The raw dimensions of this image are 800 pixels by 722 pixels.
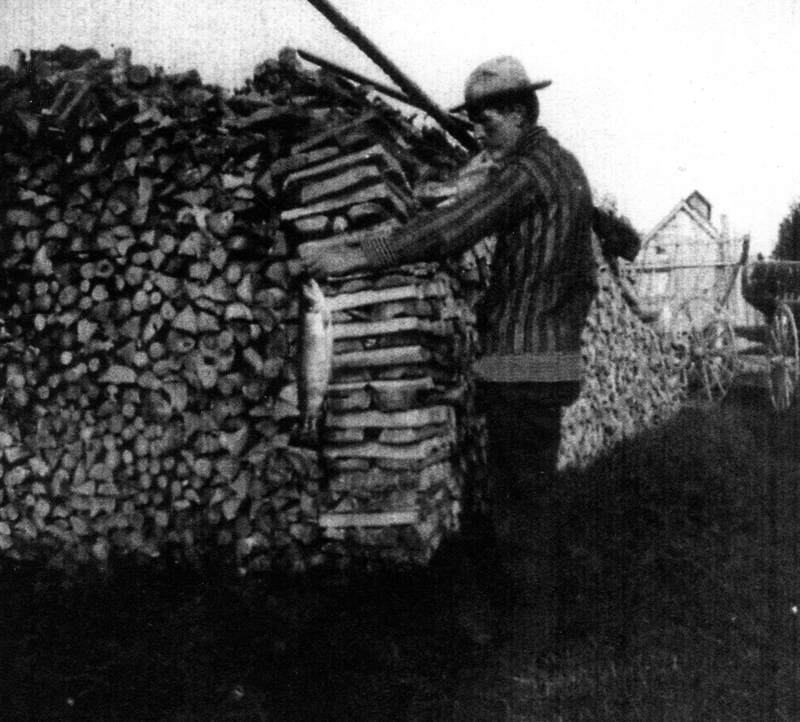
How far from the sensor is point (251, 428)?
4.16 metres

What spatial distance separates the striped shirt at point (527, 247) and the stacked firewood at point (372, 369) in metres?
0.81

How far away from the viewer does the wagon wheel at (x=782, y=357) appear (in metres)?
8.07

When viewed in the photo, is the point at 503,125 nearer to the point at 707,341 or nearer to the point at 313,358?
the point at 313,358

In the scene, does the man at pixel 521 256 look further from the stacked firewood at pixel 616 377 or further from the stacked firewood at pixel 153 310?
the stacked firewood at pixel 616 377

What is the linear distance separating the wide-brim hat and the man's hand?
Result: 0.81m

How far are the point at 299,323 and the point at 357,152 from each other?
908mm

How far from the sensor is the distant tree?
10770mm

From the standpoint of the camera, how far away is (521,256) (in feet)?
10.4

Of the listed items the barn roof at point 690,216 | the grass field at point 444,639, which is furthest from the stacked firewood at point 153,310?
the barn roof at point 690,216

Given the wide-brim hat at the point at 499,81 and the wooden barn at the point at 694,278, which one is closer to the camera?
the wide-brim hat at the point at 499,81

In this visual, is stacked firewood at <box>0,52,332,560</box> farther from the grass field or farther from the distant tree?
the distant tree

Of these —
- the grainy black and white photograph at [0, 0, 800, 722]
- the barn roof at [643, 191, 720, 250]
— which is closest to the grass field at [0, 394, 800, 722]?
the grainy black and white photograph at [0, 0, 800, 722]

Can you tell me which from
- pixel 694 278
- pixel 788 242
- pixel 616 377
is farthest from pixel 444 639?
pixel 694 278

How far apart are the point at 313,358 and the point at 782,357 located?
19.0ft
